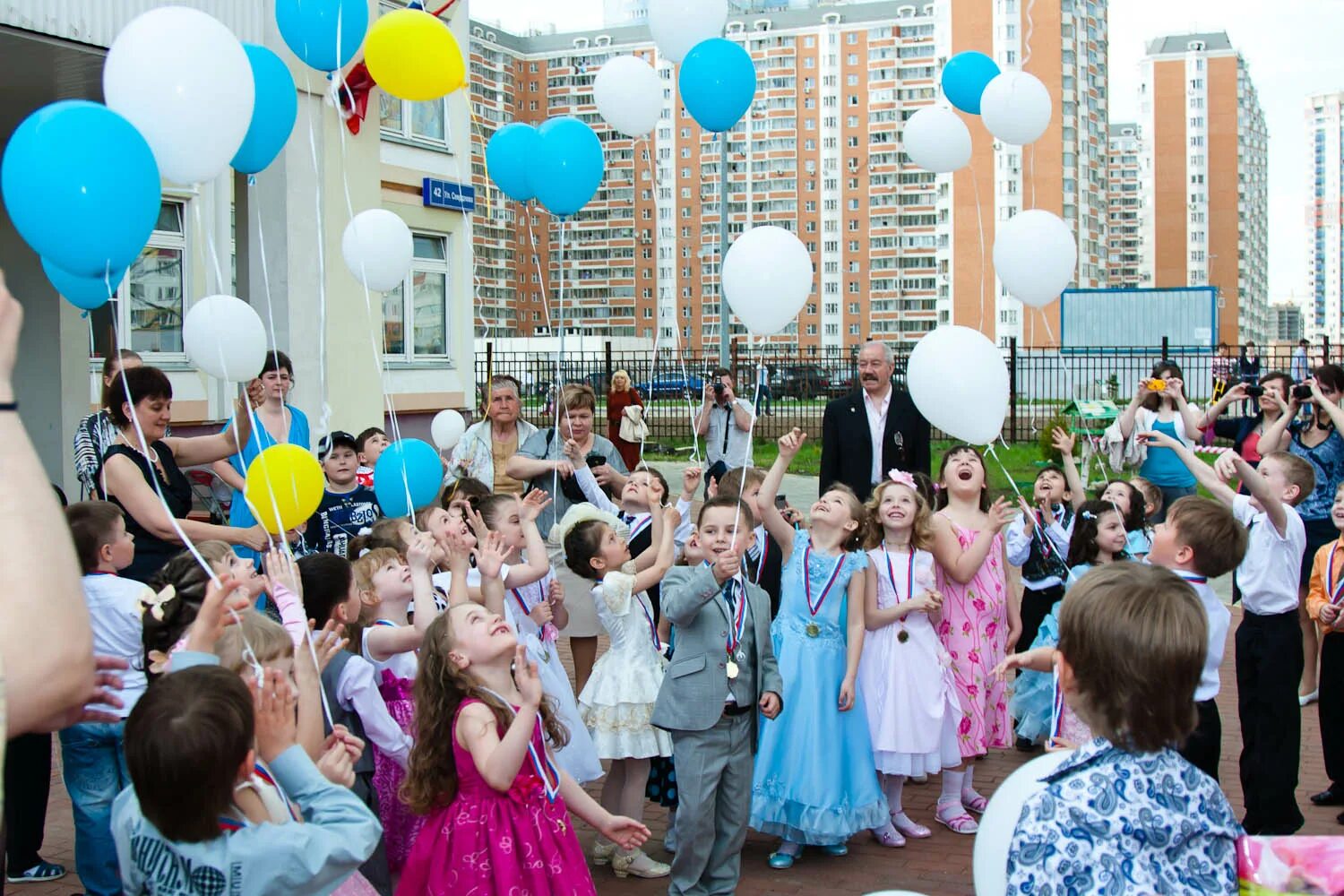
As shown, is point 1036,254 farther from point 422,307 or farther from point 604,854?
point 422,307

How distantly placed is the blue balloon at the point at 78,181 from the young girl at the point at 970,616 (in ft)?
11.7

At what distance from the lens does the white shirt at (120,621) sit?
12.7 feet

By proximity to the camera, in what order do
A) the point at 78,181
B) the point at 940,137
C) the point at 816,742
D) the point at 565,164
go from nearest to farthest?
the point at 78,181 → the point at 816,742 → the point at 565,164 → the point at 940,137

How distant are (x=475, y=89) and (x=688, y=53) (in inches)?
2115

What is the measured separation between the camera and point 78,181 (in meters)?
3.33

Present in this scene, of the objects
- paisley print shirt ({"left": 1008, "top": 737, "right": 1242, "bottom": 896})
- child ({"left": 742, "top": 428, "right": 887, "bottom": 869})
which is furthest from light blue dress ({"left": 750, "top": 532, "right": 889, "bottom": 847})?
paisley print shirt ({"left": 1008, "top": 737, "right": 1242, "bottom": 896})

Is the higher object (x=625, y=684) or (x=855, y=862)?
(x=625, y=684)

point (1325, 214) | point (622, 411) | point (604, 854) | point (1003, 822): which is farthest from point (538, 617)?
point (1325, 214)

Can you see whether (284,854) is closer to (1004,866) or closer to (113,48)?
(1004,866)

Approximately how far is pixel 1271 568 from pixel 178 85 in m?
4.49

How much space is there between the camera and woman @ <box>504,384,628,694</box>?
6.05 m

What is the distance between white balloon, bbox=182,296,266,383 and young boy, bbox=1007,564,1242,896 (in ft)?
12.8

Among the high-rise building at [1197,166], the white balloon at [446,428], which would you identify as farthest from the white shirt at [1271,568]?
the high-rise building at [1197,166]

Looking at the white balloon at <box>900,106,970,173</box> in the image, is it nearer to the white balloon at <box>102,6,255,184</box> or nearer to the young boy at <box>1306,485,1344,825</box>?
the young boy at <box>1306,485,1344,825</box>
